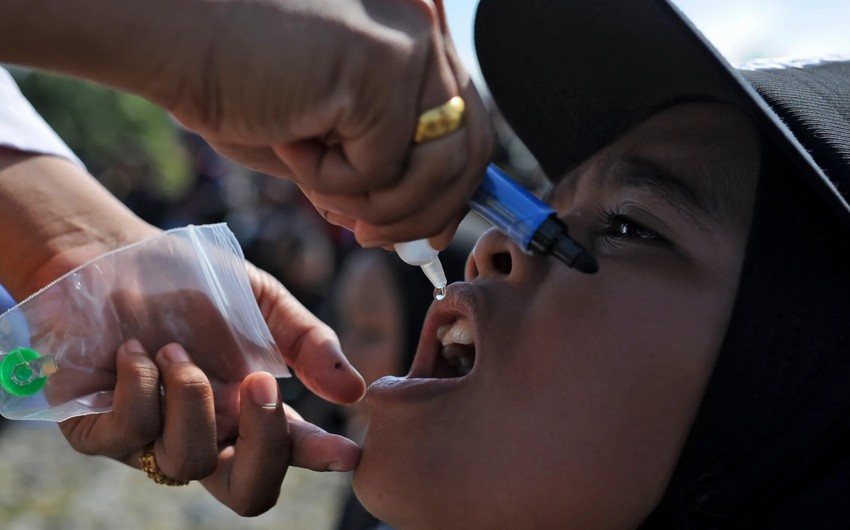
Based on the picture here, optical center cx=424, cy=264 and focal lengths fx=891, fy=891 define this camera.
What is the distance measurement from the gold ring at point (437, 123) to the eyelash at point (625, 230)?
0.64 meters

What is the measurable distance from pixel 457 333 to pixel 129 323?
0.68 m

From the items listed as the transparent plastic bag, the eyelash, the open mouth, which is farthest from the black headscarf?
the transparent plastic bag

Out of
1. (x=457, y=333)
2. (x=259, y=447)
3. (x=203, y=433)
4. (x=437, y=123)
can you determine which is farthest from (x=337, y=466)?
(x=437, y=123)

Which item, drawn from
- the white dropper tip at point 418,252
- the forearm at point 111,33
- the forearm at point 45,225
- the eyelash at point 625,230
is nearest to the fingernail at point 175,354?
the forearm at point 45,225

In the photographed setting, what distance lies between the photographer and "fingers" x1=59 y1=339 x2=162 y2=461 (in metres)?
1.65

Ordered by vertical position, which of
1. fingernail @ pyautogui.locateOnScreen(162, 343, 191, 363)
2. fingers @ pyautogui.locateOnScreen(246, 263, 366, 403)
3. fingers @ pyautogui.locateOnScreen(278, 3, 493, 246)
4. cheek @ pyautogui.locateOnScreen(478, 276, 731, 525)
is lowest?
fingers @ pyautogui.locateOnScreen(246, 263, 366, 403)

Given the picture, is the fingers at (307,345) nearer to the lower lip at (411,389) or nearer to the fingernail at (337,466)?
the lower lip at (411,389)

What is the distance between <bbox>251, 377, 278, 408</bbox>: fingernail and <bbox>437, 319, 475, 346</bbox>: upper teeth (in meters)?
0.37

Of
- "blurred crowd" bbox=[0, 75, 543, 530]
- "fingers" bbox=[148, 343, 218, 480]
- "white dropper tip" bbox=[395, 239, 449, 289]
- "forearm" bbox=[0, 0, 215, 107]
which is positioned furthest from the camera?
"blurred crowd" bbox=[0, 75, 543, 530]

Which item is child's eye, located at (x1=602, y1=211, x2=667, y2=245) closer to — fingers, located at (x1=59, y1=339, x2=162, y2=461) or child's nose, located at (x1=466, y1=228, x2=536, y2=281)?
child's nose, located at (x1=466, y1=228, x2=536, y2=281)

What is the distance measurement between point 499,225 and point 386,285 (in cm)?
289

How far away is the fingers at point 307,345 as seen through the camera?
6.31ft

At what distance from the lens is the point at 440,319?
1860mm

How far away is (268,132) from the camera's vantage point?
117 cm
